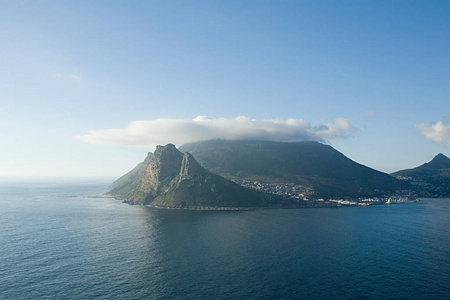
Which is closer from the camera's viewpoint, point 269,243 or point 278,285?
point 278,285

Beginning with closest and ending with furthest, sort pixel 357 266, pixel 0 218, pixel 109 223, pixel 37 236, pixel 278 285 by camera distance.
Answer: pixel 278 285 → pixel 357 266 → pixel 37 236 → pixel 109 223 → pixel 0 218

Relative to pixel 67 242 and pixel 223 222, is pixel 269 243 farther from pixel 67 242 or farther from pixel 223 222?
pixel 67 242

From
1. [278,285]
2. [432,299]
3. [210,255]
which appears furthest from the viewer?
[210,255]

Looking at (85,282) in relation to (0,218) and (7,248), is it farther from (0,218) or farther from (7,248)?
(0,218)

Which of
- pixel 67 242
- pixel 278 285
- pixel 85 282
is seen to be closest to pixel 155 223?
pixel 67 242

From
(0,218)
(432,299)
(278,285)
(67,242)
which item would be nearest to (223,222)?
(67,242)

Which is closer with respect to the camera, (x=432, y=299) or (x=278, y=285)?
(x=432, y=299)
